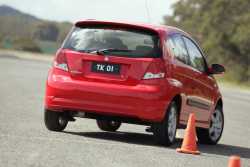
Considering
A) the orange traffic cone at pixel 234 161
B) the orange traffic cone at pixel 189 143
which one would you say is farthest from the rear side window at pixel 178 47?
the orange traffic cone at pixel 234 161

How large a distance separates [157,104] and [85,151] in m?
1.89

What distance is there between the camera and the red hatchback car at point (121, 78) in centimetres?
1326

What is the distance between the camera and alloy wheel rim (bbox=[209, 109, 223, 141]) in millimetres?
15586

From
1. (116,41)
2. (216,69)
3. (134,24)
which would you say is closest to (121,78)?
(116,41)

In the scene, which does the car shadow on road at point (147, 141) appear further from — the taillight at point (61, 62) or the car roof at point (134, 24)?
the car roof at point (134, 24)

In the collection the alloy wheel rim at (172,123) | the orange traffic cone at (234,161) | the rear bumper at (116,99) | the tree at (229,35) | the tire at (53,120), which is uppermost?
the orange traffic cone at (234,161)

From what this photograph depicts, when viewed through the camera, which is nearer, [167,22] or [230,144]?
[230,144]

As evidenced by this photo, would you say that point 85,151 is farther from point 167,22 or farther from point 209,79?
point 167,22

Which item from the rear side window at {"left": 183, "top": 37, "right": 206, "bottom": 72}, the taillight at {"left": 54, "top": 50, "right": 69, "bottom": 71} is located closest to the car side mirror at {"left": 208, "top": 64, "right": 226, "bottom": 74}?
the rear side window at {"left": 183, "top": 37, "right": 206, "bottom": 72}

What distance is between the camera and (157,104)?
13.2m

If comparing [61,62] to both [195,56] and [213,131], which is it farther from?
[213,131]

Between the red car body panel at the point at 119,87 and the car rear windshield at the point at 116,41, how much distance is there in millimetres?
84

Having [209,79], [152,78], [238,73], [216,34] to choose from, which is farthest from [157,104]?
[216,34]

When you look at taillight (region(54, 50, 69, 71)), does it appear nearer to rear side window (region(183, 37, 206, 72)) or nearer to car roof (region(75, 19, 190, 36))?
car roof (region(75, 19, 190, 36))
